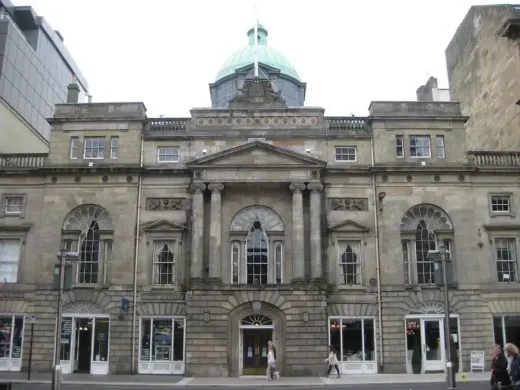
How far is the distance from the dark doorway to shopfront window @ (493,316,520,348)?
76.8ft

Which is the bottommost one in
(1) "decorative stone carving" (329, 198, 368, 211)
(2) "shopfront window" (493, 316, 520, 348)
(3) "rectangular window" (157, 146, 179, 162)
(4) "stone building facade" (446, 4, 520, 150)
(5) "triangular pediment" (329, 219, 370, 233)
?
(2) "shopfront window" (493, 316, 520, 348)

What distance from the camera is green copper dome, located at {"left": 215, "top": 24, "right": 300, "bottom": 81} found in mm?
47875

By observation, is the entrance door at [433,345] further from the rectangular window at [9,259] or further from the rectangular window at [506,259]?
the rectangular window at [9,259]

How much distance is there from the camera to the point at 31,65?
2434 inches

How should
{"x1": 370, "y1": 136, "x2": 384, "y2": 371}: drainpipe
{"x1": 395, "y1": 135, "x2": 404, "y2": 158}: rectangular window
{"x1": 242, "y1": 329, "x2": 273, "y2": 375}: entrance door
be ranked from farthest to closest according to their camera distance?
{"x1": 395, "y1": 135, "x2": 404, "y2": 158}: rectangular window, {"x1": 370, "y1": 136, "x2": 384, "y2": 371}: drainpipe, {"x1": 242, "y1": 329, "x2": 273, "y2": 375}: entrance door

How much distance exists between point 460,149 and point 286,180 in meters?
11.1

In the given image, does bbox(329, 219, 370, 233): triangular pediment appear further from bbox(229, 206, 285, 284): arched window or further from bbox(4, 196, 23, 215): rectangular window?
bbox(4, 196, 23, 215): rectangular window

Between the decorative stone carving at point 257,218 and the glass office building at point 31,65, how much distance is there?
1011 inches

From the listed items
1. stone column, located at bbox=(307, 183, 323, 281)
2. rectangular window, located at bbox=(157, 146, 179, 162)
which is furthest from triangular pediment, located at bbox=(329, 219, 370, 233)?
rectangular window, located at bbox=(157, 146, 179, 162)

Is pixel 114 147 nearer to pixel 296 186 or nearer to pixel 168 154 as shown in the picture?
pixel 168 154

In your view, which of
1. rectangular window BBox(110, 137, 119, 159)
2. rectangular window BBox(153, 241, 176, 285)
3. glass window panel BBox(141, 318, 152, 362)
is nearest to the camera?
glass window panel BBox(141, 318, 152, 362)

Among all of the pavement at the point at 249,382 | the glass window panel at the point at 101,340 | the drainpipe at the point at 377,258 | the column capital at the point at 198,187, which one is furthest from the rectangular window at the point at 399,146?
the glass window panel at the point at 101,340

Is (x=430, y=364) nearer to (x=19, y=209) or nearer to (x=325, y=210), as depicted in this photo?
(x=325, y=210)

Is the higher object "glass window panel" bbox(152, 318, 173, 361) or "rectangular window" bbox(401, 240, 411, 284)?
"rectangular window" bbox(401, 240, 411, 284)
